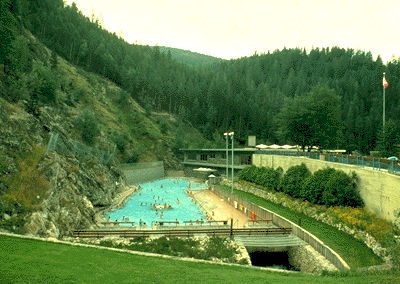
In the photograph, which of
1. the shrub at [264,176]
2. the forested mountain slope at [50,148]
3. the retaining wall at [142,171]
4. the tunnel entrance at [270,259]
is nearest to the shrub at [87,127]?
the forested mountain slope at [50,148]

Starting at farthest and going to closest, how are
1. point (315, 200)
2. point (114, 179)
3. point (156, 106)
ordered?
point (156, 106), point (114, 179), point (315, 200)

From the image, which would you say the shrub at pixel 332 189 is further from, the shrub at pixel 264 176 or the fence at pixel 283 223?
the shrub at pixel 264 176

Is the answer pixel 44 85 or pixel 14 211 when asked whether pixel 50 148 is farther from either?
pixel 44 85

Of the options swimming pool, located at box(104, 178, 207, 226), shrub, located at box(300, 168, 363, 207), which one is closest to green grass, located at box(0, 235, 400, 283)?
shrub, located at box(300, 168, 363, 207)

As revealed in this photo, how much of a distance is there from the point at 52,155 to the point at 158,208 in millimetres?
17295

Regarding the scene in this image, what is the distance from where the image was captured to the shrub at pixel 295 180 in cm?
3672

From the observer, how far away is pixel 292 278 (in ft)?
48.8

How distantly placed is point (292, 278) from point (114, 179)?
42.5 m

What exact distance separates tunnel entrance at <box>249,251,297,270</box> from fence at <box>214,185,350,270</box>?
220 cm

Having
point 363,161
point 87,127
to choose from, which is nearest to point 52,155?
point 87,127

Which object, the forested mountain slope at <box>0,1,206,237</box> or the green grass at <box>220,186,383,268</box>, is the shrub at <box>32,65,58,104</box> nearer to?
the forested mountain slope at <box>0,1,206,237</box>

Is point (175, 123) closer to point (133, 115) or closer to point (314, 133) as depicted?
point (133, 115)

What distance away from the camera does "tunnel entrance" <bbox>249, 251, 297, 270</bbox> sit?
84.5 feet

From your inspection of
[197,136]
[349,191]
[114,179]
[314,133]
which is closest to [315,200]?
[349,191]
